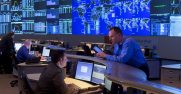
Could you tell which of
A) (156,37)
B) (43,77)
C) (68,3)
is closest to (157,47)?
(156,37)

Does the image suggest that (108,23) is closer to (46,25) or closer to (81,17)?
(81,17)

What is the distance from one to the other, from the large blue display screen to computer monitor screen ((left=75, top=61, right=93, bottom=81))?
18.0 feet

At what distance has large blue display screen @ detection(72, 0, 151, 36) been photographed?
34.7ft

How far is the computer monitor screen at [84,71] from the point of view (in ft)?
16.2

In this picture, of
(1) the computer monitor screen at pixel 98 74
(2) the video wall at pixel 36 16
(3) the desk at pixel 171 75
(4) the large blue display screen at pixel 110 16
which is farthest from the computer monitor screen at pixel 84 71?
(2) the video wall at pixel 36 16

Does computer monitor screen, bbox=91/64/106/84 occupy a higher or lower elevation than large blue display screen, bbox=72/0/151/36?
lower

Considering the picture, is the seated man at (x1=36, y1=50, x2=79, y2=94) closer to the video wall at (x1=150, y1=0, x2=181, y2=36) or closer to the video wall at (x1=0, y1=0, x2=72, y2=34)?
the video wall at (x1=150, y1=0, x2=181, y2=36)

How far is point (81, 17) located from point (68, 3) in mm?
998

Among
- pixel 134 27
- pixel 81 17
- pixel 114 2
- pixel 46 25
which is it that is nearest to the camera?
pixel 134 27

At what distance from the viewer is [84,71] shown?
16.8 ft

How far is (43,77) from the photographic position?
14.5 feet

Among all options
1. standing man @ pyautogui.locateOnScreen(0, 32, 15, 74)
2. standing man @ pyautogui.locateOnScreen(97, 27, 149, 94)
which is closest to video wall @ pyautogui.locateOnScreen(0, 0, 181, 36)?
standing man @ pyautogui.locateOnScreen(0, 32, 15, 74)

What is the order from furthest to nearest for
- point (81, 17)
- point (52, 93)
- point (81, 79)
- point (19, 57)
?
point (81, 17)
point (19, 57)
point (81, 79)
point (52, 93)

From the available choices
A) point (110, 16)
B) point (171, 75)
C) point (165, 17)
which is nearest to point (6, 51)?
point (110, 16)
